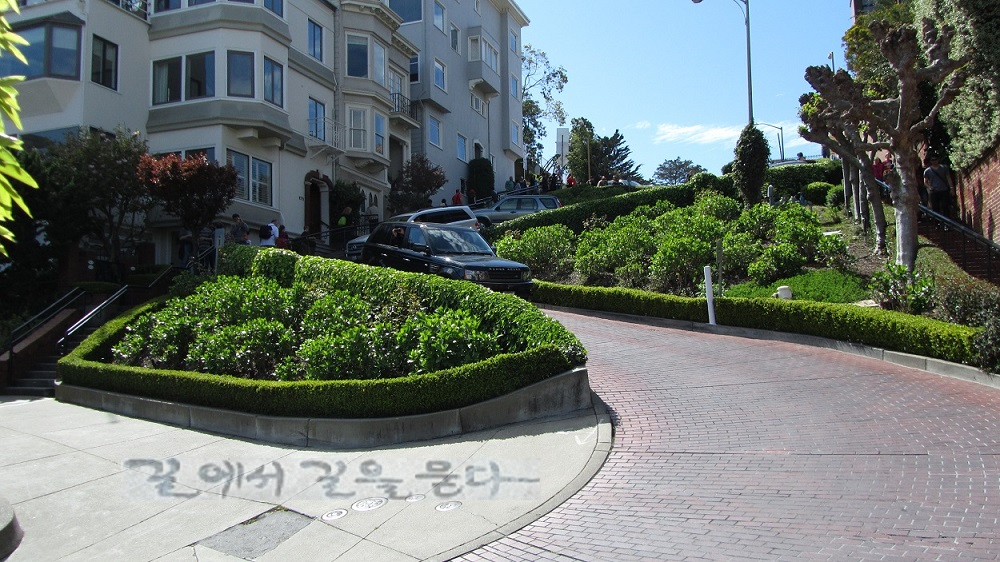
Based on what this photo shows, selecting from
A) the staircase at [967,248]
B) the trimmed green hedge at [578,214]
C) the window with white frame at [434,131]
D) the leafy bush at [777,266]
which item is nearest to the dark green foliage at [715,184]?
the trimmed green hedge at [578,214]

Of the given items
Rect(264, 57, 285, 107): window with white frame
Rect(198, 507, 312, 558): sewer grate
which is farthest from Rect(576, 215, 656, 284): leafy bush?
Rect(198, 507, 312, 558): sewer grate

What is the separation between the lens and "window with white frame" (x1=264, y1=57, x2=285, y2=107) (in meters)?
25.7

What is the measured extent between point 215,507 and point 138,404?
475 centimetres

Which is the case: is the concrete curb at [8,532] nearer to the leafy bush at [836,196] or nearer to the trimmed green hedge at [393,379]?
the trimmed green hedge at [393,379]

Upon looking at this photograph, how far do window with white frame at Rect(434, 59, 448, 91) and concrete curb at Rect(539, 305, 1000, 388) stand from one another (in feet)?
81.3

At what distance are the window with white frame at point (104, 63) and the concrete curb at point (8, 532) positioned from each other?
1974 cm

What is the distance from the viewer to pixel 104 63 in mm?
23578

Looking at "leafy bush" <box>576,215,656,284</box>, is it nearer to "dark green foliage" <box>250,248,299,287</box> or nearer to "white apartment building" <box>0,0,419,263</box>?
"dark green foliage" <box>250,248,299,287</box>

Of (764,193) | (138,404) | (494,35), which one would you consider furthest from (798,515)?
(494,35)

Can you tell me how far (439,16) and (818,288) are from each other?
31136mm

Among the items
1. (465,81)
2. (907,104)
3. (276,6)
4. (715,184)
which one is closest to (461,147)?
(465,81)

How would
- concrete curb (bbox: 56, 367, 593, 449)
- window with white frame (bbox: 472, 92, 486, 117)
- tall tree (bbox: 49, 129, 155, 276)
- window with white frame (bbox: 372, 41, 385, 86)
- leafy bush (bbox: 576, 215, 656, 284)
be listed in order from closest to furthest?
concrete curb (bbox: 56, 367, 593, 449)
tall tree (bbox: 49, 129, 155, 276)
leafy bush (bbox: 576, 215, 656, 284)
window with white frame (bbox: 372, 41, 385, 86)
window with white frame (bbox: 472, 92, 486, 117)

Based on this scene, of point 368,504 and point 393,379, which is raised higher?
point 393,379

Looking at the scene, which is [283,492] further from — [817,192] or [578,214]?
[817,192]
